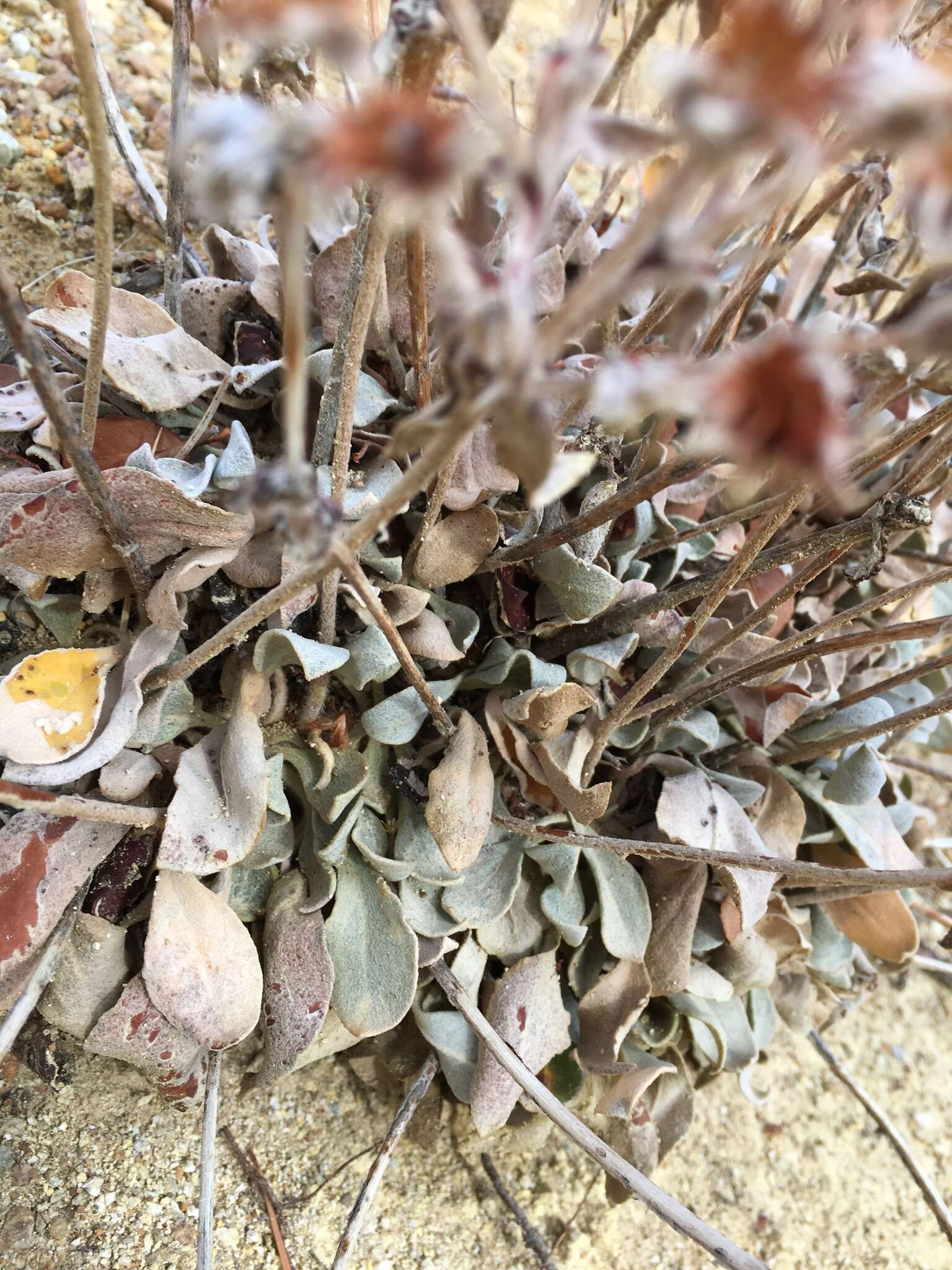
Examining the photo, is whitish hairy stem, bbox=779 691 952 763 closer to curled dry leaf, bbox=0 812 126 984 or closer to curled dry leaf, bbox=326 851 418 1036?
curled dry leaf, bbox=326 851 418 1036

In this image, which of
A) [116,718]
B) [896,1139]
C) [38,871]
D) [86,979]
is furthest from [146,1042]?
[896,1139]

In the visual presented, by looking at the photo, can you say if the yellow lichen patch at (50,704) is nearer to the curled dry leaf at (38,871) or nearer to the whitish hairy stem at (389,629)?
the curled dry leaf at (38,871)

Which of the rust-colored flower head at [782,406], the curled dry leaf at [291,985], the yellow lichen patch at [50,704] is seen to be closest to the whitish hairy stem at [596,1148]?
the curled dry leaf at [291,985]

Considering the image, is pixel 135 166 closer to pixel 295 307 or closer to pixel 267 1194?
pixel 295 307

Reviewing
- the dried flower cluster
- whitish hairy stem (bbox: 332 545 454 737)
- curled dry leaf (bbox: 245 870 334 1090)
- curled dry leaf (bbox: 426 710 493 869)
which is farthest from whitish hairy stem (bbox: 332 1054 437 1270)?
whitish hairy stem (bbox: 332 545 454 737)

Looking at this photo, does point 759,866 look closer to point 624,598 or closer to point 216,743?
point 624,598

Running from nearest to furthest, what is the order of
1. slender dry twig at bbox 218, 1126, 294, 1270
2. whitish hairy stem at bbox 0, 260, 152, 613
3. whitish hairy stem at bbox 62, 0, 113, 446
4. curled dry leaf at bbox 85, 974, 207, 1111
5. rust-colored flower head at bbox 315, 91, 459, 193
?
1. rust-colored flower head at bbox 315, 91, 459, 193
2. whitish hairy stem at bbox 62, 0, 113, 446
3. whitish hairy stem at bbox 0, 260, 152, 613
4. curled dry leaf at bbox 85, 974, 207, 1111
5. slender dry twig at bbox 218, 1126, 294, 1270
